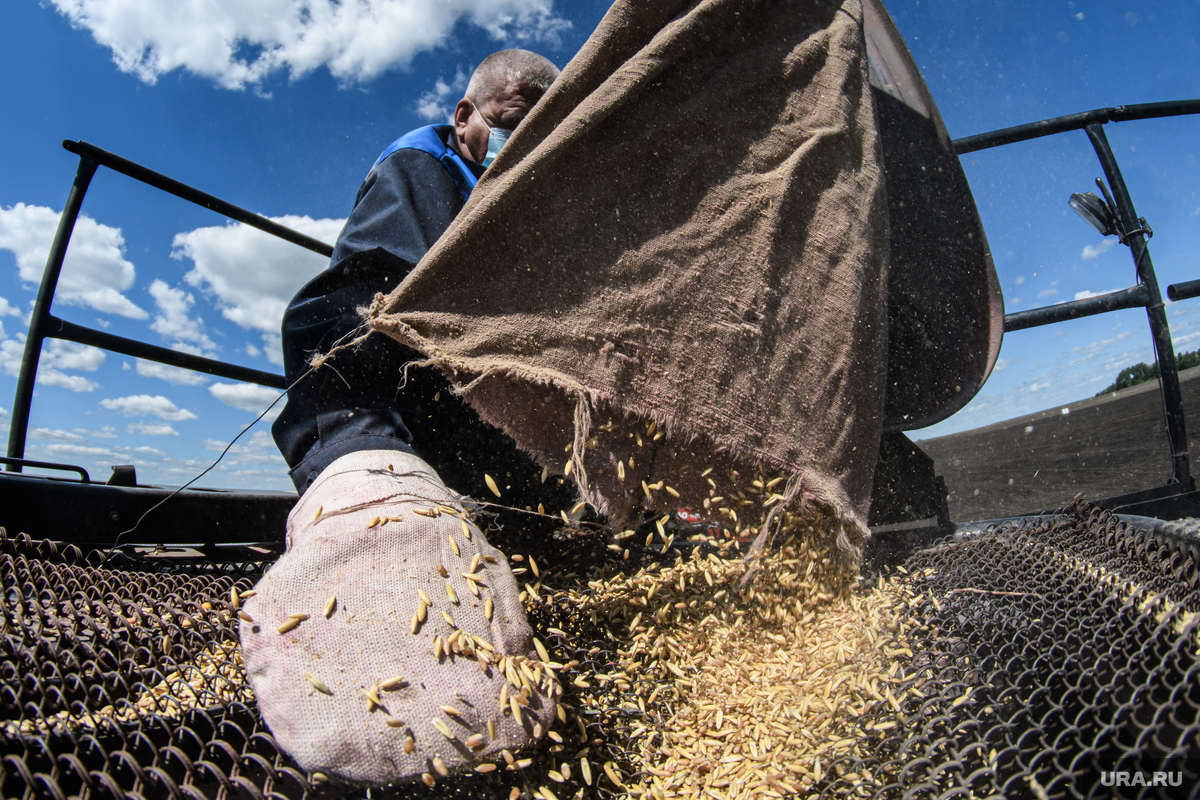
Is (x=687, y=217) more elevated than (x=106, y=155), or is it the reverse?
(x=106, y=155)

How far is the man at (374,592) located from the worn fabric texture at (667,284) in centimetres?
29

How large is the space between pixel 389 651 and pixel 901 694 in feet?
3.15

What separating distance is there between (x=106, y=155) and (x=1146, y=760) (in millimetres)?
3150

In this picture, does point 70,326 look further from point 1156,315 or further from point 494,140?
point 1156,315

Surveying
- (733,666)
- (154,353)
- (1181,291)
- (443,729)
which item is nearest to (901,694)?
(733,666)

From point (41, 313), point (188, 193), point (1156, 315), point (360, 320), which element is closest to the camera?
point (360, 320)

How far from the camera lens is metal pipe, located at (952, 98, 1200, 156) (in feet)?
7.44

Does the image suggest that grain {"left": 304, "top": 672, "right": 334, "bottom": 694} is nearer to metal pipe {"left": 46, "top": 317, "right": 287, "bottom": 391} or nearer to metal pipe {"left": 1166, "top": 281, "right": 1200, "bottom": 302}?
metal pipe {"left": 46, "top": 317, "right": 287, "bottom": 391}

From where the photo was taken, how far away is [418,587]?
101 cm

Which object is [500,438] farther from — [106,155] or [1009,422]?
[1009,422]

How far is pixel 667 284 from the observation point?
1.41 m

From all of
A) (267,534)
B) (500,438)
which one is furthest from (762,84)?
(267,534)

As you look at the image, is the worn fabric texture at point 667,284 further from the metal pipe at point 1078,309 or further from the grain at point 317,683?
the metal pipe at point 1078,309

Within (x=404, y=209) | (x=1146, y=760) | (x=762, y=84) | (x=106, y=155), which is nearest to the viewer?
(x=1146, y=760)
